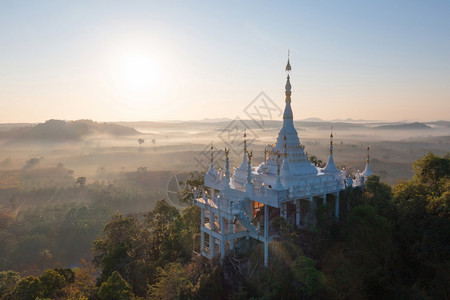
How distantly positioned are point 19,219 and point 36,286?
62.9m

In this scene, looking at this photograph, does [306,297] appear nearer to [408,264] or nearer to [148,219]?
[408,264]

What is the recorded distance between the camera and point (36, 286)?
2506 cm

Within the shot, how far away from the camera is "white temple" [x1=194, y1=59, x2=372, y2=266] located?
23766 millimetres

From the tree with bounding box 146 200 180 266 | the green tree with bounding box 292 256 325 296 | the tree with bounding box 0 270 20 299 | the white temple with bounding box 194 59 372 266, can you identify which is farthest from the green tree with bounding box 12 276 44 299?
the green tree with bounding box 292 256 325 296

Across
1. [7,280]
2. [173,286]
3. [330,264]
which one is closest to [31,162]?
[7,280]

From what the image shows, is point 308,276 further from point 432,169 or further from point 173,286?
point 432,169

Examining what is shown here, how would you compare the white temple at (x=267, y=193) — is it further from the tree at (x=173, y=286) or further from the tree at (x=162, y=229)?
the tree at (x=162, y=229)

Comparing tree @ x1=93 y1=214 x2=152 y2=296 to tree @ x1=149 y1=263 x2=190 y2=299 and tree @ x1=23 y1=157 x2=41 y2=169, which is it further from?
tree @ x1=23 y1=157 x2=41 y2=169

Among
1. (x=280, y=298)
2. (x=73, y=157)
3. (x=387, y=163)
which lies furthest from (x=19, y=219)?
(x=387, y=163)

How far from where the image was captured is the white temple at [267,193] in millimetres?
23766

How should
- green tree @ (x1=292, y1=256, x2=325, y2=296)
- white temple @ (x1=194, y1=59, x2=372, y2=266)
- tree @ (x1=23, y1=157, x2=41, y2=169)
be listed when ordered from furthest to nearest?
tree @ (x1=23, y1=157, x2=41, y2=169)
white temple @ (x1=194, y1=59, x2=372, y2=266)
green tree @ (x1=292, y1=256, x2=325, y2=296)

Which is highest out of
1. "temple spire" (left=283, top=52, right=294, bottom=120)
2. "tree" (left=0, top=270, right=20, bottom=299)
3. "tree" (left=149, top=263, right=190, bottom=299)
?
"temple spire" (left=283, top=52, right=294, bottom=120)

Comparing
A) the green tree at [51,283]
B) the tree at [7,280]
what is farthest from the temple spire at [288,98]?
the tree at [7,280]

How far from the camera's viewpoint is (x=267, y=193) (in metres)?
23.1
